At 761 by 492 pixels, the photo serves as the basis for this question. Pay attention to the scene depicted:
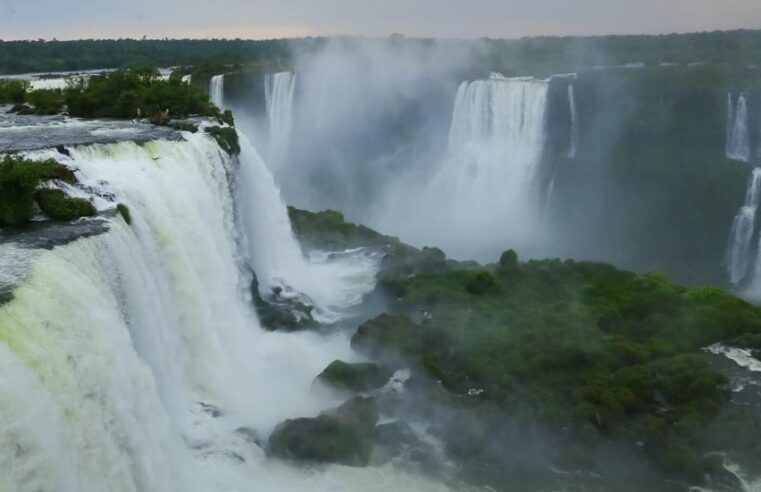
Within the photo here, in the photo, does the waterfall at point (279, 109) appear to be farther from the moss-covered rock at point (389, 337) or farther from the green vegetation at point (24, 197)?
the green vegetation at point (24, 197)

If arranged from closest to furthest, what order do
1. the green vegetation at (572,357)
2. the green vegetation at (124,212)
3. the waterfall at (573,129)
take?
the green vegetation at (124,212) → the green vegetation at (572,357) → the waterfall at (573,129)

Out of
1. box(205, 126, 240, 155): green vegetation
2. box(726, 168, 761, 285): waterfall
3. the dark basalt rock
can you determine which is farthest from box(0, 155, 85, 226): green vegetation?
box(726, 168, 761, 285): waterfall

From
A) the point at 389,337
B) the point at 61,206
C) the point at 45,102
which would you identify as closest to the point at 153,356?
the point at 61,206

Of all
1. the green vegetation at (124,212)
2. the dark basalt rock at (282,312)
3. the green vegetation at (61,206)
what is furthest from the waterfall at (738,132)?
the green vegetation at (61,206)

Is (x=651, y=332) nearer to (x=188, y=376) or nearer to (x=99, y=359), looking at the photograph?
(x=188, y=376)

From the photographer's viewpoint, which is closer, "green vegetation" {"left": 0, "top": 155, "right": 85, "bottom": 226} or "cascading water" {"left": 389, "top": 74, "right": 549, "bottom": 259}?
"green vegetation" {"left": 0, "top": 155, "right": 85, "bottom": 226}

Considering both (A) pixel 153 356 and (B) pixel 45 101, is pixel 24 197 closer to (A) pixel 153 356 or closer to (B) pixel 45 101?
(A) pixel 153 356

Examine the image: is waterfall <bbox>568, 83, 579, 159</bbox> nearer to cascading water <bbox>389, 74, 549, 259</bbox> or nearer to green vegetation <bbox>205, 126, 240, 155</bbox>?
cascading water <bbox>389, 74, 549, 259</bbox>
